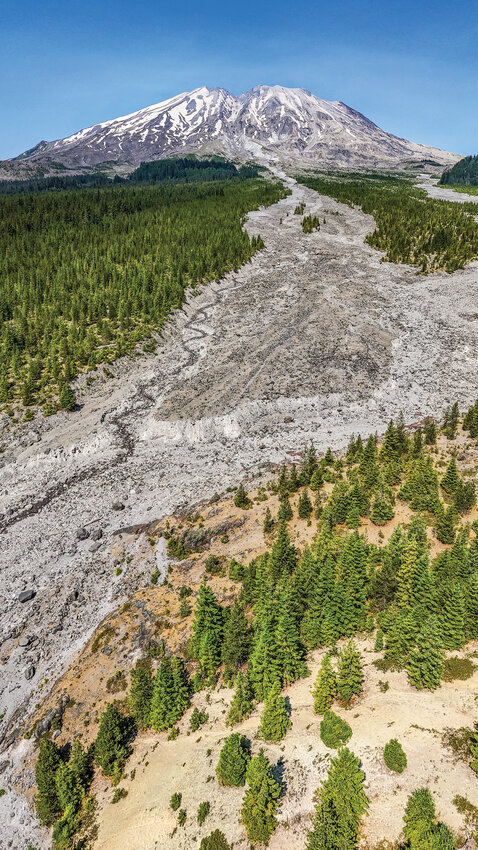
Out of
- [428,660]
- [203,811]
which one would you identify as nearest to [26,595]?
[203,811]

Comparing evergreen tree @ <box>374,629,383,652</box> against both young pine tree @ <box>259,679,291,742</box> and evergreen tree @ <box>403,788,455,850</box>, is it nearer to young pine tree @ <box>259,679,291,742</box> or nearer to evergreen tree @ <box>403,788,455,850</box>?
young pine tree @ <box>259,679,291,742</box>

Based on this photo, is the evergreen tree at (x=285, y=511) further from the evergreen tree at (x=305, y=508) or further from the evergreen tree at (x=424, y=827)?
the evergreen tree at (x=424, y=827)

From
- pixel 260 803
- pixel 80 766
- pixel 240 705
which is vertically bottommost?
pixel 80 766

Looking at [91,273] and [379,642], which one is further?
[91,273]

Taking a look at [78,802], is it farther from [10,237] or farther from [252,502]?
[10,237]

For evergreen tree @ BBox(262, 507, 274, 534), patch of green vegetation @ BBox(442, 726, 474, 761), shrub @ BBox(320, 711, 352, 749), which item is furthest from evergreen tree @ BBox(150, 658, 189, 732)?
patch of green vegetation @ BBox(442, 726, 474, 761)

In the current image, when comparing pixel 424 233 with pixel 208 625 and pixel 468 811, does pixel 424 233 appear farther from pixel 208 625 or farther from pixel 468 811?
pixel 468 811

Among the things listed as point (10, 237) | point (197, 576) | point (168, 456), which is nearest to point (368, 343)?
point (168, 456)
